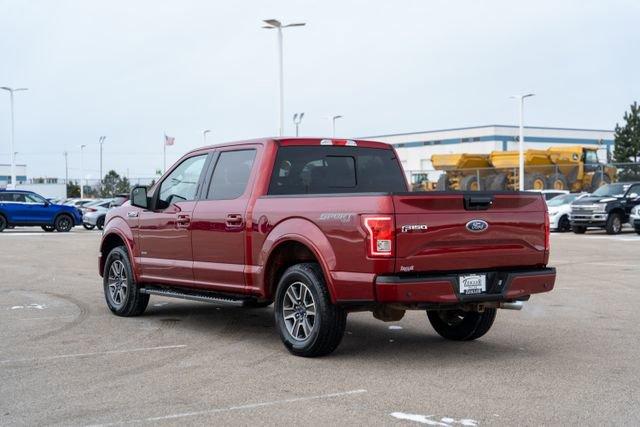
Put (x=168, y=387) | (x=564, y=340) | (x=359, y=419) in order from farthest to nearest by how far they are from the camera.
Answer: (x=564, y=340) < (x=168, y=387) < (x=359, y=419)

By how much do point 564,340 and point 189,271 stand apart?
12.6ft

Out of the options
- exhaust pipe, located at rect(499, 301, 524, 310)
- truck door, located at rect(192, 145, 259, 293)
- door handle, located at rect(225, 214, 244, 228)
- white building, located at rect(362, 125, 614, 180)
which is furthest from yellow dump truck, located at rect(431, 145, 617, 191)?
white building, located at rect(362, 125, 614, 180)

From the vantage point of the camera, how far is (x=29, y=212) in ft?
115

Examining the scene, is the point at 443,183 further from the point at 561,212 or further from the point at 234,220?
the point at 234,220

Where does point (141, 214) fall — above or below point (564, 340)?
above

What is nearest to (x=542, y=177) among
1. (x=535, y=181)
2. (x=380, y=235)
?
(x=535, y=181)

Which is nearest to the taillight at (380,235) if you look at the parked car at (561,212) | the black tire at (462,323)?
the black tire at (462,323)

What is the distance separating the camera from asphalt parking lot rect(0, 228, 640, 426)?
5.71 m

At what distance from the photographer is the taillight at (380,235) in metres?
6.91

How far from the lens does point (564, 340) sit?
8.51 metres

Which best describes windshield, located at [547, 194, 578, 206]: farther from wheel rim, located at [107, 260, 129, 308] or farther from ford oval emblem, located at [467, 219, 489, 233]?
ford oval emblem, located at [467, 219, 489, 233]

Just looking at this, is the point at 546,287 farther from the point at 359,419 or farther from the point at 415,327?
the point at 359,419

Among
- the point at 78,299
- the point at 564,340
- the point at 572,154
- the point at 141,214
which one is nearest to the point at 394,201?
the point at 564,340

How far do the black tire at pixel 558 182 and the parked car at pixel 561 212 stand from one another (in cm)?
1162
